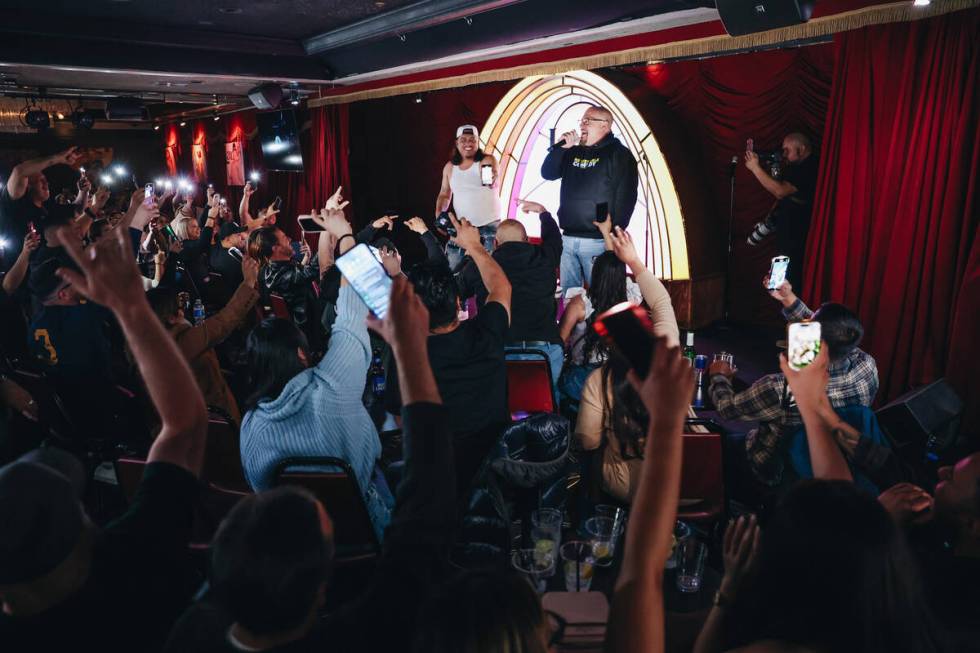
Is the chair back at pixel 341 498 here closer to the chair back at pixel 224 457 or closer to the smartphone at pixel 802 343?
the chair back at pixel 224 457

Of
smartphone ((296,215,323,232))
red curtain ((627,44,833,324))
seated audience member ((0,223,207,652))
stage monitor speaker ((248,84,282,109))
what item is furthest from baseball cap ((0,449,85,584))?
stage monitor speaker ((248,84,282,109))

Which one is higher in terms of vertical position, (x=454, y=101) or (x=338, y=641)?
(x=454, y=101)

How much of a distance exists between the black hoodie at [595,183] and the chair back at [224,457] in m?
3.64

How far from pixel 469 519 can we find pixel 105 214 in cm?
707

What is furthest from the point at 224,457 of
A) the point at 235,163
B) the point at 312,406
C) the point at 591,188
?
the point at 235,163

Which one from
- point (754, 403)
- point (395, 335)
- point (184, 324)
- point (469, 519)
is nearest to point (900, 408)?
point (754, 403)

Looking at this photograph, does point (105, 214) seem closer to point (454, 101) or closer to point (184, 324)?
point (454, 101)

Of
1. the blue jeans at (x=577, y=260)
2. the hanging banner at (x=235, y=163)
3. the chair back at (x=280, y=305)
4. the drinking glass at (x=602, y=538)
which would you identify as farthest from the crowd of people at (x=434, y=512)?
the hanging banner at (x=235, y=163)

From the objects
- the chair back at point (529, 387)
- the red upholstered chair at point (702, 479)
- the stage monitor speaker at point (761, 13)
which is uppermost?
the stage monitor speaker at point (761, 13)

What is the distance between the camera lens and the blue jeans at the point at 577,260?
5.47m

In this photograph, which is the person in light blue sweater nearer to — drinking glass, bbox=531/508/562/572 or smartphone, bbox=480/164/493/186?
drinking glass, bbox=531/508/562/572

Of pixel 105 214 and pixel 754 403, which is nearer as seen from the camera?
pixel 754 403

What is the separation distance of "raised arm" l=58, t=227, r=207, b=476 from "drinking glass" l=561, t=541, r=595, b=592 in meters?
0.90

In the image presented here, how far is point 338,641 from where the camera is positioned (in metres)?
0.89
